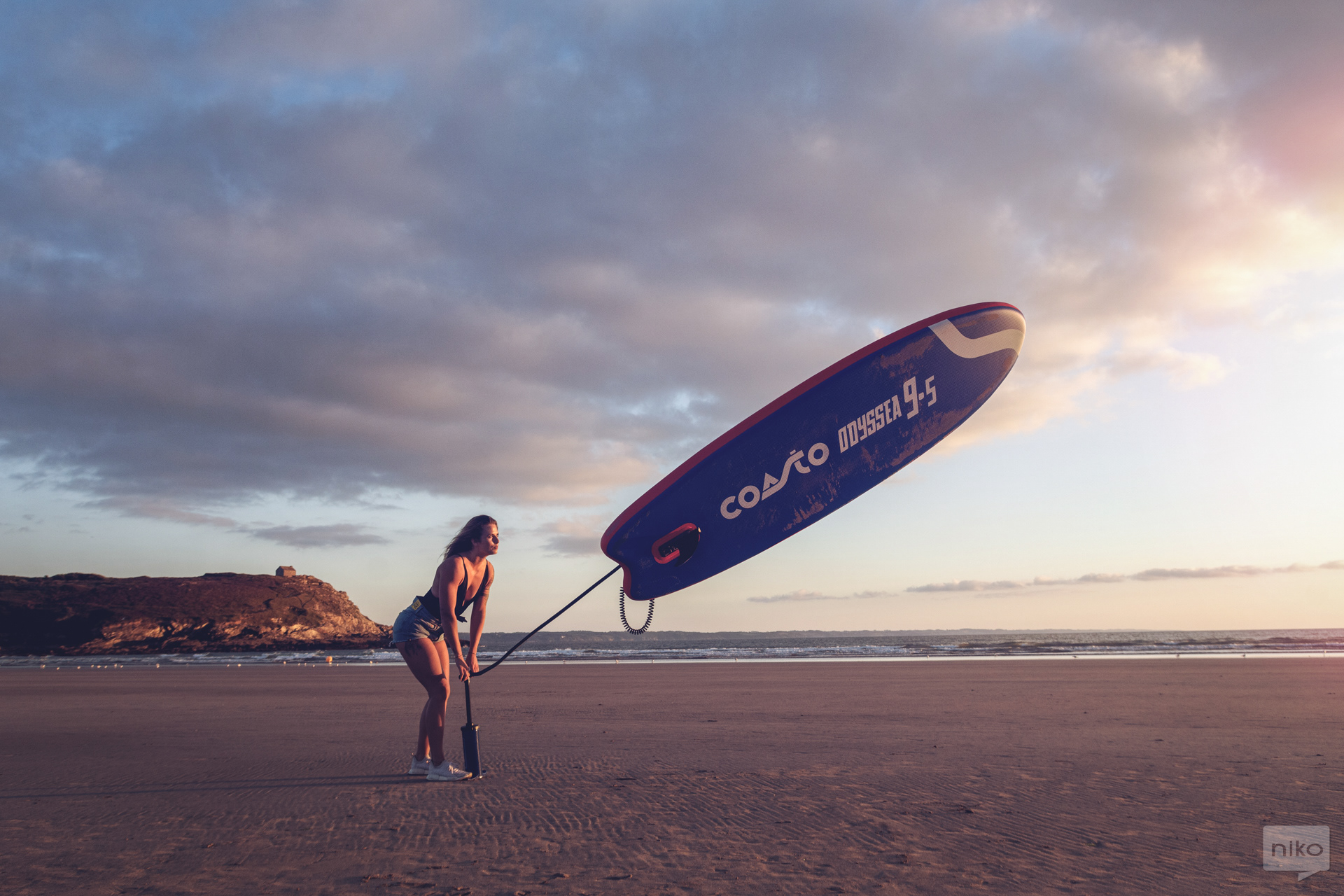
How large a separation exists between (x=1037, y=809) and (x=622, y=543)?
273 centimetres

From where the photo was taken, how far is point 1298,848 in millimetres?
2900

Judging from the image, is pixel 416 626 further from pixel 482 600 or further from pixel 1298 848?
pixel 1298 848

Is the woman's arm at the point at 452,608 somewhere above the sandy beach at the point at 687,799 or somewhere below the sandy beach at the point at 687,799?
above

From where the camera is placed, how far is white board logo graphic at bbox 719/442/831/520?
4520 mm

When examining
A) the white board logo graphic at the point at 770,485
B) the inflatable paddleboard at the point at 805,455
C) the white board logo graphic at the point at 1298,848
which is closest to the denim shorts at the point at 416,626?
the inflatable paddleboard at the point at 805,455

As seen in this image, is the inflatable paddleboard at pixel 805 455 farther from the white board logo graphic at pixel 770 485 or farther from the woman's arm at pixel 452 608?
the woman's arm at pixel 452 608

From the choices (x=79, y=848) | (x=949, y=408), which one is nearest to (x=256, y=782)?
(x=79, y=848)

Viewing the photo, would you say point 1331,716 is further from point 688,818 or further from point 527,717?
point 527,717

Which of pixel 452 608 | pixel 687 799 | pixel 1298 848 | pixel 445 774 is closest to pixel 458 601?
pixel 452 608

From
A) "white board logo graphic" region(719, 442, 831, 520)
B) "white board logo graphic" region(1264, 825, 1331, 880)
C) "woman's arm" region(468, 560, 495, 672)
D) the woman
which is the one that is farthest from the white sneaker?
"white board logo graphic" region(1264, 825, 1331, 880)

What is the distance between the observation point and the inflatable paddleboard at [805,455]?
14.6 ft

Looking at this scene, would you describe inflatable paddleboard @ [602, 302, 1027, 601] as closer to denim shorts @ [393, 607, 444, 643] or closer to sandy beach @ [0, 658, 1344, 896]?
denim shorts @ [393, 607, 444, 643]

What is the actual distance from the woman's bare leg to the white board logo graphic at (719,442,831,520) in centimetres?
205

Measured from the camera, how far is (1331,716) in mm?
7156
